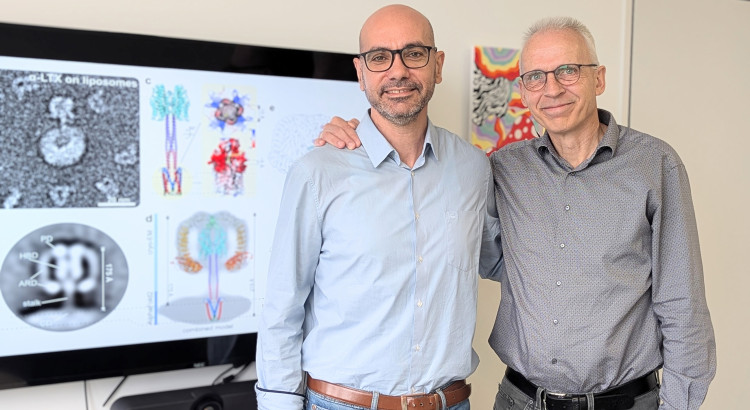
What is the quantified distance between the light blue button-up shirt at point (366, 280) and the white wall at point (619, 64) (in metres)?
0.78

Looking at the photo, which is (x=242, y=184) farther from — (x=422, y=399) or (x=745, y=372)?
(x=745, y=372)

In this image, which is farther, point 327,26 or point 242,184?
point 327,26

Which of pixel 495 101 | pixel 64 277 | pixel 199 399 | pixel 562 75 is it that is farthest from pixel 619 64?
pixel 64 277

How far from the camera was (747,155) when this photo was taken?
3.28 m

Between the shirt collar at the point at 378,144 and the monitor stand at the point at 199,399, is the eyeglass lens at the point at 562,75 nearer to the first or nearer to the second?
the shirt collar at the point at 378,144

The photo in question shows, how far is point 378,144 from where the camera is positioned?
169cm

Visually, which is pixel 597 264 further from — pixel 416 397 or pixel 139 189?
pixel 139 189

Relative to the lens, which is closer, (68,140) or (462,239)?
(462,239)

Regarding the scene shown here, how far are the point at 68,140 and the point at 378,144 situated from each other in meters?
0.97

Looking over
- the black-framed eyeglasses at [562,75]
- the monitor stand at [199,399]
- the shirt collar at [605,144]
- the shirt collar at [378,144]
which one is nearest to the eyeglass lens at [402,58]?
the shirt collar at [378,144]

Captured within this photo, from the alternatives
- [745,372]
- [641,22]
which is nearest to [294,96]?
[641,22]

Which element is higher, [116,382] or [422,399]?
[422,399]

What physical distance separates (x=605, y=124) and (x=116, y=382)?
5.80 ft

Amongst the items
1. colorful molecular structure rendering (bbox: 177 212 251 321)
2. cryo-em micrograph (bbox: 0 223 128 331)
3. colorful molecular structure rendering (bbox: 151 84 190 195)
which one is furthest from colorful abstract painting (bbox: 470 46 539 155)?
cryo-em micrograph (bbox: 0 223 128 331)
